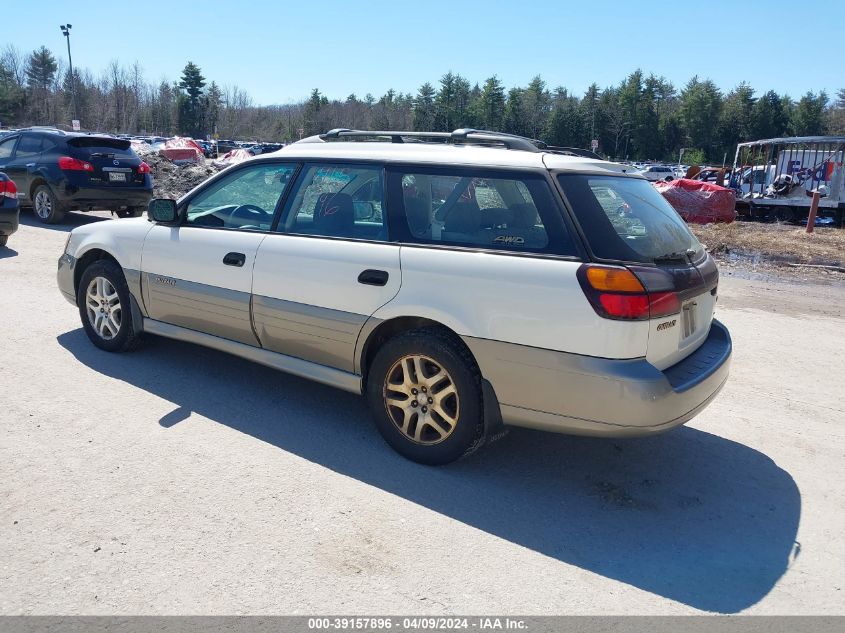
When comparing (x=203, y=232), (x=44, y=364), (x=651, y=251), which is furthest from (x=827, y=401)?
(x=44, y=364)

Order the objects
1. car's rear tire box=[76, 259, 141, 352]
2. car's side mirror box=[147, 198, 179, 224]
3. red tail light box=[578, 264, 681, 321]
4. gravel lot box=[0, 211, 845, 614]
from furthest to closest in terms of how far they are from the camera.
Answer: car's rear tire box=[76, 259, 141, 352], car's side mirror box=[147, 198, 179, 224], red tail light box=[578, 264, 681, 321], gravel lot box=[0, 211, 845, 614]

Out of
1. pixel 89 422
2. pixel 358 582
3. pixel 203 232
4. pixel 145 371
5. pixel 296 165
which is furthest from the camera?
pixel 145 371

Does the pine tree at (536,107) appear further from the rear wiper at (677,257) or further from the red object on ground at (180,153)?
the rear wiper at (677,257)

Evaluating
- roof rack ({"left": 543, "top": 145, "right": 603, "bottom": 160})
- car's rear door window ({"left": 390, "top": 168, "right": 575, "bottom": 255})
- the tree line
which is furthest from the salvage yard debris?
the tree line

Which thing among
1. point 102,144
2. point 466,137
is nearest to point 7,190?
point 102,144

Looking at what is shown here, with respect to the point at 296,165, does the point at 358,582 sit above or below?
below

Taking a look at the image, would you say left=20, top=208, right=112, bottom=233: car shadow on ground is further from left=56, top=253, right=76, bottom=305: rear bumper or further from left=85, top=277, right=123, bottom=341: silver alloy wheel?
left=85, top=277, right=123, bottom=341: silver alloy wheel

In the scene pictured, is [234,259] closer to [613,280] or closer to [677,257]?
[613,280]

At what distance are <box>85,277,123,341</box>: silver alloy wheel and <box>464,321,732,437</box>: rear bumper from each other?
10.7 ft

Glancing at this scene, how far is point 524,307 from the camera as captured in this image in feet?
11.5

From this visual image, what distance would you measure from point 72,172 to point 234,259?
375 inches

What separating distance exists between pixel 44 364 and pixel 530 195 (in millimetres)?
3990

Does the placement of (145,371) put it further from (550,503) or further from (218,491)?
(550,503)

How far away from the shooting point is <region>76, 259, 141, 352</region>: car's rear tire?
543 centimetres
